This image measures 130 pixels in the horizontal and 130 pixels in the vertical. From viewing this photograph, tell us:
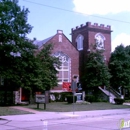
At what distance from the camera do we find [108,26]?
49.1 metres

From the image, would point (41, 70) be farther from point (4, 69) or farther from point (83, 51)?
point (83, 51)

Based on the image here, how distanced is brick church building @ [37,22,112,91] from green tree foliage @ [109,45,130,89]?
6.18ft

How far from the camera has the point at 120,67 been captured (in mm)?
44375

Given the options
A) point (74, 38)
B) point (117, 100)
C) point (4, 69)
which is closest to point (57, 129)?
point (4, 69)

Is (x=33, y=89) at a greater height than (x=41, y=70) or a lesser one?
lesser

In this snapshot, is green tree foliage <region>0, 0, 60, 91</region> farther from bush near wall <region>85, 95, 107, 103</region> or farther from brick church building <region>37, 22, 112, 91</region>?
brick church building <region>37, 22, 112, 91</region>

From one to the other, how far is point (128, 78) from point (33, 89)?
17.6m

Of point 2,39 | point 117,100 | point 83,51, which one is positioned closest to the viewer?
point 2,39

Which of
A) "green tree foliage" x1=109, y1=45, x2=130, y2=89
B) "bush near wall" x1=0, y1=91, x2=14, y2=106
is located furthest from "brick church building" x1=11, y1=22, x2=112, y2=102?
"bush near wall" x1=0, y1=91, x2=14, y2=106

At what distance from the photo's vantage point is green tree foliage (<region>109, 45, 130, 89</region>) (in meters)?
44.5

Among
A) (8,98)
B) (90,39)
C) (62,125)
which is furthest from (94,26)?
(62,125)

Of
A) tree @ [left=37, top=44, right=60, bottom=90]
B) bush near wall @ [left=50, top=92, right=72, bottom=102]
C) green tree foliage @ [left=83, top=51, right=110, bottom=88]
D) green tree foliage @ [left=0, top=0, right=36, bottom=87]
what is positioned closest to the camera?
green tree foliage @ [left=0, top=0, right=36, bottom=87]

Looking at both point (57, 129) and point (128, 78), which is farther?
point (128, 78)

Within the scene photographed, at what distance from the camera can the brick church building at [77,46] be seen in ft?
142
